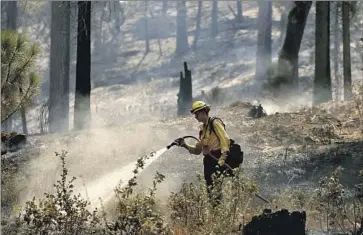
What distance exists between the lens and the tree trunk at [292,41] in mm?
20594

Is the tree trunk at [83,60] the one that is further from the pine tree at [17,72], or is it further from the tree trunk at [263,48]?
the tree trunk at [263,48]

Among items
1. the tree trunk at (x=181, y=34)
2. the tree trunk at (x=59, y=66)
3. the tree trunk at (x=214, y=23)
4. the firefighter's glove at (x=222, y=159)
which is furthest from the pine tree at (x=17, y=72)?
the tree trunk at (x=214, y=23)

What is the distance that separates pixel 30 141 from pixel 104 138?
1.37 m

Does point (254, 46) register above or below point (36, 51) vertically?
below

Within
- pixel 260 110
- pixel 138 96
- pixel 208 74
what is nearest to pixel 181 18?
pixel 208 74

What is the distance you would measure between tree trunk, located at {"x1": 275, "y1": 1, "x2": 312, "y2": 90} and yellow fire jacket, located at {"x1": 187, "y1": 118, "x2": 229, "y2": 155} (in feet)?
38.9

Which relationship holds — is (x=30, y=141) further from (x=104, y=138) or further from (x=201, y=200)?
(x=201, y=200)

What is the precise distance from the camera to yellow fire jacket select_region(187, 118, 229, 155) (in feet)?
29.5

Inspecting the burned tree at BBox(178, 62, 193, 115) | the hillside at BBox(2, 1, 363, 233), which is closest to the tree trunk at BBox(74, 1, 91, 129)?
the hillside at BBox(2, 1, 363, 233)

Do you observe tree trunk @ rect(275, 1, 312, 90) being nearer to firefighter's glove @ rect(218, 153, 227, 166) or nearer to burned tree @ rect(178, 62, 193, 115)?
burned tree @ rect(178, 62, 193, 115)

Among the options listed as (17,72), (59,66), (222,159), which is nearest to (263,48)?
(59,66)

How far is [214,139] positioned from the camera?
30.0 feet

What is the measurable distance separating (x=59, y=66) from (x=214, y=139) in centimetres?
1252

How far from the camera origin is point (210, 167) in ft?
30.3
